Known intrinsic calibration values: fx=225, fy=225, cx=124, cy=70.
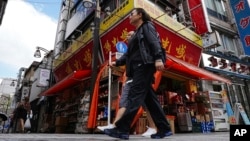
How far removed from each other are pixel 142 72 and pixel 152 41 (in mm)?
459

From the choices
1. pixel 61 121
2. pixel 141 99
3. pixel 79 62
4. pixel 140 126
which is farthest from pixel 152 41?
pixel 61 121

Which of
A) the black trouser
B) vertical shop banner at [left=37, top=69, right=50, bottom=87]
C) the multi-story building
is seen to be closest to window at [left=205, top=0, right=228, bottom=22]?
the multi-story building

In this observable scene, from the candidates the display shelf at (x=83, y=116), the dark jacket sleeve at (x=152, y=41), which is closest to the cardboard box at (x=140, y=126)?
the display shelf at (x=83, y=116)

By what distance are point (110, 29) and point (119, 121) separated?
6982mm

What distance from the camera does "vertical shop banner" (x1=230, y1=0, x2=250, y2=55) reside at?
12.5 meters

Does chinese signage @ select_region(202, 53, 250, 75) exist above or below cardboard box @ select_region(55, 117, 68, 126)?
above

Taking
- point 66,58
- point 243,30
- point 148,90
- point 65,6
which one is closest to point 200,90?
point 243,30

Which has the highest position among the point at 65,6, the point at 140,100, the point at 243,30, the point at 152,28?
the point at 65,6

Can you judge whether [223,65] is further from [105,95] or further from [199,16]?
[105,95]

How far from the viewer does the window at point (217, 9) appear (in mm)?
14844

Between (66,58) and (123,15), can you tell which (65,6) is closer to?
(66,58)

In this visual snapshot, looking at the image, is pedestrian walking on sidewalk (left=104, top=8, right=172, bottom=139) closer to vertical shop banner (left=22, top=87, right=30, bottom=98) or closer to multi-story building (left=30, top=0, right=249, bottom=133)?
multi-story building (left=30, top=0, right=249, bottom=133)

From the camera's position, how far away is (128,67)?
11.1ft

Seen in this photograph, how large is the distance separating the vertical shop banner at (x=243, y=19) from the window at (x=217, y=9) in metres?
1.92
